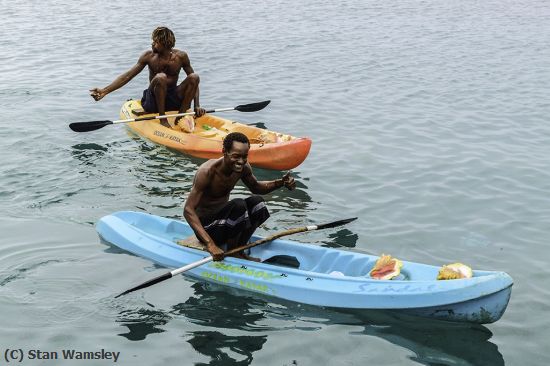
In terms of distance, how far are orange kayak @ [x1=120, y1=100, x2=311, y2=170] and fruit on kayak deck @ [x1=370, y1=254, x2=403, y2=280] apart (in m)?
4.13

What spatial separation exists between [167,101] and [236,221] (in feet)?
18.5

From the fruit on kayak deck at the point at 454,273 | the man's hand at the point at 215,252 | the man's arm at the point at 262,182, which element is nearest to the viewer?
the fruit on kayak deck at the point at 454,273

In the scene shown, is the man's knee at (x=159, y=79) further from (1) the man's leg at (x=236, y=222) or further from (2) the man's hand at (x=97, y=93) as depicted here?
(1) the man's leg at (x=236, y=222)

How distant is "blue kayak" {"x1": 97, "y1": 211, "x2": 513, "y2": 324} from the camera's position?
7.36 metres

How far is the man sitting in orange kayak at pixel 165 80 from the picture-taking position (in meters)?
A: 13.3

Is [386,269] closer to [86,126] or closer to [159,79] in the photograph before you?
[159,79]

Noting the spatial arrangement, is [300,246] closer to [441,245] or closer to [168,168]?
[441,245]

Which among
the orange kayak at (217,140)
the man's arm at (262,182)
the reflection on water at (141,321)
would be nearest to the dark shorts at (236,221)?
the man's arm at (262,182)

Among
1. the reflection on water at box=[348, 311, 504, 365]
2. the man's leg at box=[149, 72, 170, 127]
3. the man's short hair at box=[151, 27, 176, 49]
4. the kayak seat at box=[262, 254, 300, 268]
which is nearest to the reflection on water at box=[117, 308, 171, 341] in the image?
the kayak seat at box=[262, 254, 300, 268]

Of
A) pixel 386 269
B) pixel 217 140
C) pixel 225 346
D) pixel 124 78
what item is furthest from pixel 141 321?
pixel 124 78

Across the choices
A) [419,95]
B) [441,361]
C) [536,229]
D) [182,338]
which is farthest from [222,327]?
[419,95]

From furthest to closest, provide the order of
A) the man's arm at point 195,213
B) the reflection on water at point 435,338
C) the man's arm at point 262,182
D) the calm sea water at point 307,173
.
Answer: the man's arm at point 262,182 < the man's arm at point 195,213 < the calm sea water at point 307,173 < the reflection on water at point 435,338

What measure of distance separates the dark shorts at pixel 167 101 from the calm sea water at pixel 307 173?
2.37 feet

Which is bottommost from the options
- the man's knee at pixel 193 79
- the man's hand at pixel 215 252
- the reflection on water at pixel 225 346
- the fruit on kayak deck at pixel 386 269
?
the reflection on water at pixel 225 346
